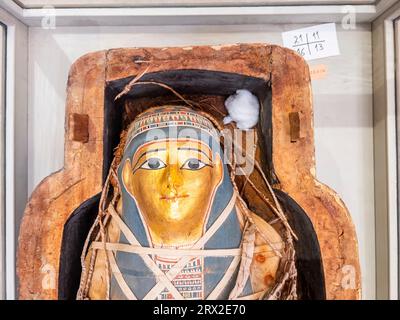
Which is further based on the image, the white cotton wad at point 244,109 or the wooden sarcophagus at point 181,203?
the white cotton wad at point 244,109

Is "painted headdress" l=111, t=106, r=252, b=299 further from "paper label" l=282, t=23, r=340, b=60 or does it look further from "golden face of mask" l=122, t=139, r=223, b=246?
"paper label" l=282, t=23, r=340, b=60

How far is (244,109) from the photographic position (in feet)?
3.42

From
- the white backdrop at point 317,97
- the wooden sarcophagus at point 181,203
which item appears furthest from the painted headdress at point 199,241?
the white backdrop at point 317,97

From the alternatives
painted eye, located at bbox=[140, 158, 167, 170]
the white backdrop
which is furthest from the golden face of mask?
the white backdrop

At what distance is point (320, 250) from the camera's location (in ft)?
3.05

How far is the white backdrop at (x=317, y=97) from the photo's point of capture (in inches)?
39.9

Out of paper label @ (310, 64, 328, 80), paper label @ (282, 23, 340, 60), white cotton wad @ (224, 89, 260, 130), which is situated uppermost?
paper label @ (282, 23, 340, 60)

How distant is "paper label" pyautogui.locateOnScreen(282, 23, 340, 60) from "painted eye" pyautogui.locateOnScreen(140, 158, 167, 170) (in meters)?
0.42

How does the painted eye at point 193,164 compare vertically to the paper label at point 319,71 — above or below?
below

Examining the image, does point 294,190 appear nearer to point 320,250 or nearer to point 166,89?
point 320,250

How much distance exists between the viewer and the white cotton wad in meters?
1.04

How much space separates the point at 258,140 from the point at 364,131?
282 millimetres

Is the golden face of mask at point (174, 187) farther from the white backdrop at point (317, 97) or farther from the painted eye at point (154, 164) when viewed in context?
the white backdrop at point (317, 97)

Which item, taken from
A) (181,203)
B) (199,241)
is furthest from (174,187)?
(199,241)
